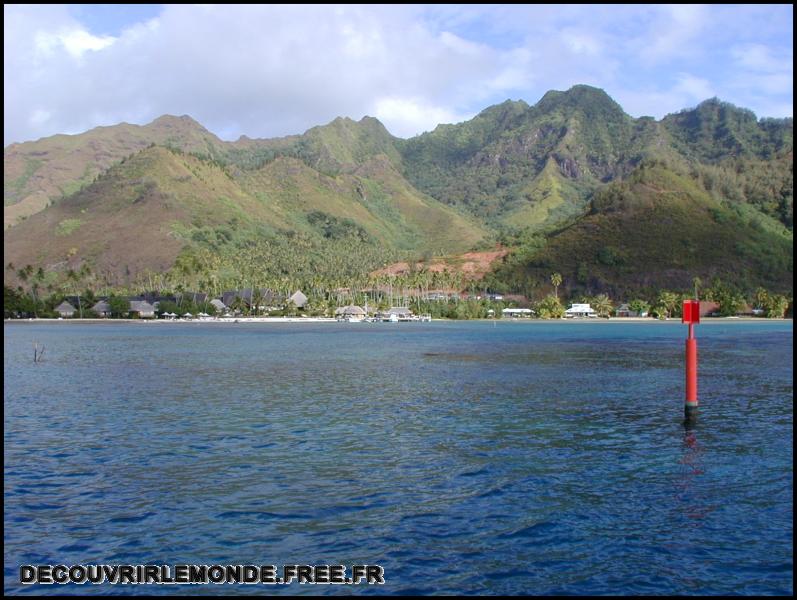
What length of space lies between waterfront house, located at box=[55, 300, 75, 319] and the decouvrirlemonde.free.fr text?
641ft

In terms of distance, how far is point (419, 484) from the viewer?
20000 mm

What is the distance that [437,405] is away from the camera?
117 feet

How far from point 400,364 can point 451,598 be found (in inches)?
1867

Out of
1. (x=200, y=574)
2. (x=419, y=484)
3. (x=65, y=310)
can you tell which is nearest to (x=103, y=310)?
(x=65, y=310)

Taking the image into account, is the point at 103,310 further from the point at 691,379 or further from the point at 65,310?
the point at 691,379

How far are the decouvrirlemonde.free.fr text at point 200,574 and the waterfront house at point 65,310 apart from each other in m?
195

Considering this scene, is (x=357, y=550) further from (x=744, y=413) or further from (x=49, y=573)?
(x=744, y=413)

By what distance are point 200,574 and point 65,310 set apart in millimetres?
199546

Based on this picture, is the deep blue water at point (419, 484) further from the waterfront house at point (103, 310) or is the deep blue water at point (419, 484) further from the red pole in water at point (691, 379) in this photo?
the waterfront house at point (103, 310)

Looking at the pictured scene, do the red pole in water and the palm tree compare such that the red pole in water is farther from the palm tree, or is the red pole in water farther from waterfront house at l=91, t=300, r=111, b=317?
waterfront house at l=91, t=300, r=111, b=317

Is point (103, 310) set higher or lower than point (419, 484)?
higher

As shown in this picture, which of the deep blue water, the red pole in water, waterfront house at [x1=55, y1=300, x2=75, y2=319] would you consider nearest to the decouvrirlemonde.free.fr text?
the deep blue water

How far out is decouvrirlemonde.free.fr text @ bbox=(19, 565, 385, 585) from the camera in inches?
540

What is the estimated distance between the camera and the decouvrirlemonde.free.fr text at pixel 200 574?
540 inches
